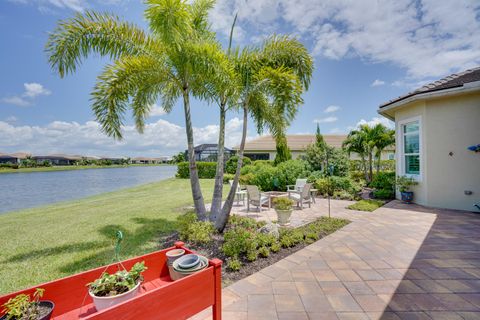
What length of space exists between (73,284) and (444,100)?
37.0ft

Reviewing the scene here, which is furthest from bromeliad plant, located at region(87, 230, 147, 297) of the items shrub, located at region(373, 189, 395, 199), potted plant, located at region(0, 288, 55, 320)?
shrub, located at region(373, 189, 395, 199)

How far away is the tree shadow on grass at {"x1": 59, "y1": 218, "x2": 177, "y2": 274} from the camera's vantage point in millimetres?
4242

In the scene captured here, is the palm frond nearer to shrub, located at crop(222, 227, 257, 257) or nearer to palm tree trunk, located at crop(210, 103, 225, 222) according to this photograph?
palm tree trunk, located at crop(210, 103, 225, 222)

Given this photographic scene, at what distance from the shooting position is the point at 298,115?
19.0ft

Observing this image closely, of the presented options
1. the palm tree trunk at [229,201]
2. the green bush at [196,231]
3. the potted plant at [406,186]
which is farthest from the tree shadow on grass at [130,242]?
the potted plant at [406,186]

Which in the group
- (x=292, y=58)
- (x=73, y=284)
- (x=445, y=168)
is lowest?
(x=73, y=284)

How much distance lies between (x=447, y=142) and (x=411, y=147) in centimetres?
136

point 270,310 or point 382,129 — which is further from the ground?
point 382,129

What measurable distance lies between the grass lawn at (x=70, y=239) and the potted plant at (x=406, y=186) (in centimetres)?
921

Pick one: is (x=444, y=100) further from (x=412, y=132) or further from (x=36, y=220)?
(x=36, y=220)

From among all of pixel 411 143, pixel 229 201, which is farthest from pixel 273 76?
pixel 411 143

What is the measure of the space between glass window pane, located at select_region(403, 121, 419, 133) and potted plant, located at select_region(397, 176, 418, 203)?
2.03 meters

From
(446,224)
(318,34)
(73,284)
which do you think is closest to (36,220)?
(73,284)

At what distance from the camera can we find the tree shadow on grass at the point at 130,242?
424 cm
